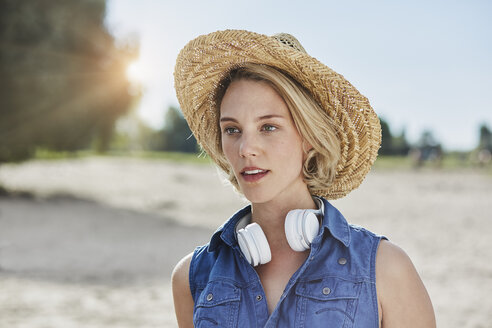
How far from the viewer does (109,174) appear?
25578mm

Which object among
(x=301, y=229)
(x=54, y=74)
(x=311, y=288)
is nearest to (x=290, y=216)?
(x=301, y=229)

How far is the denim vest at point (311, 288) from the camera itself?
1.64 meters

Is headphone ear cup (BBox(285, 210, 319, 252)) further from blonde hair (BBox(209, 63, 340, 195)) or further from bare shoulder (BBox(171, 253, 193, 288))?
bare shoulder (BBox(171, 253, 193, 288))

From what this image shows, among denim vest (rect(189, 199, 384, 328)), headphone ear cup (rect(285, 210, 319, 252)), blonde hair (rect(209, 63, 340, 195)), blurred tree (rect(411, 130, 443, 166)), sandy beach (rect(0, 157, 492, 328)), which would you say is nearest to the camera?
denim vest (rect(189, 199, 384, 328))

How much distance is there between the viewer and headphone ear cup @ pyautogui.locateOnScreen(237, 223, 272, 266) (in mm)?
1827

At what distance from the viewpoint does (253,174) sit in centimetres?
185

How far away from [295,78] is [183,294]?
1.08m

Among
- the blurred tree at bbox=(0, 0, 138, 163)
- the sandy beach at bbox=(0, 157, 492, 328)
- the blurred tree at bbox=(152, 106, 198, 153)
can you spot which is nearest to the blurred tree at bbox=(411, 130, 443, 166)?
the sandy beach at bbox=(0, 157, 492, 328)

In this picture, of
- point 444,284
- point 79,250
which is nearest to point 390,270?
point 444,284

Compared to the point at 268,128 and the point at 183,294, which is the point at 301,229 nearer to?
the point at 268,128

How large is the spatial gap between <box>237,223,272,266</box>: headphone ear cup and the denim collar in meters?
0.12

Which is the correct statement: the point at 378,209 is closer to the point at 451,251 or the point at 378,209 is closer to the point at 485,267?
the point at 451,251

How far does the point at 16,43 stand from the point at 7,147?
135 inches

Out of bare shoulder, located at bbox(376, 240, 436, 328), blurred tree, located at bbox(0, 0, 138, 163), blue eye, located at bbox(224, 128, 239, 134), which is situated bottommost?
bare shoulder, located at bbox(376, 240, 436, 328)
